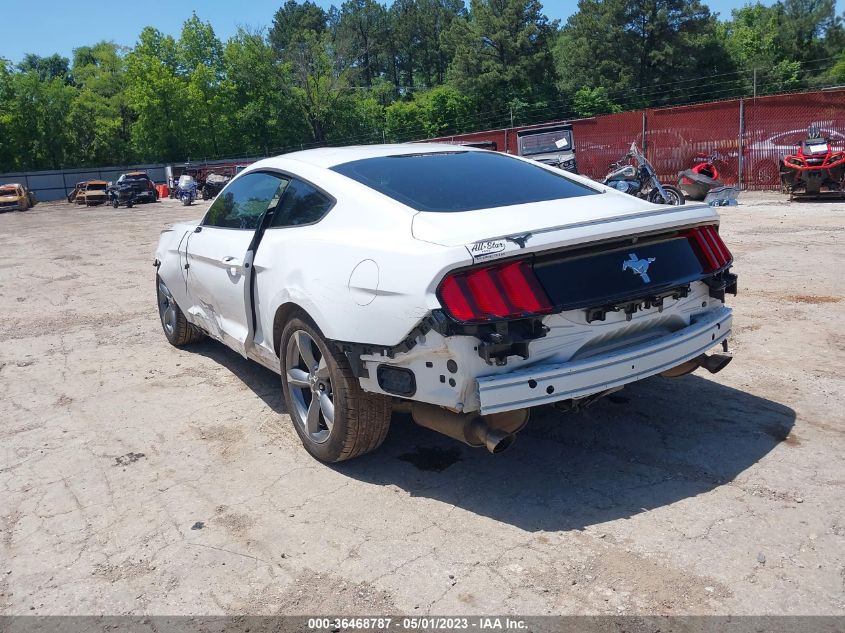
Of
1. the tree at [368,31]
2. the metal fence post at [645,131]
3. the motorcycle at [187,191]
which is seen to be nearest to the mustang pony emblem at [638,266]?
the metal fence post at [645,131]

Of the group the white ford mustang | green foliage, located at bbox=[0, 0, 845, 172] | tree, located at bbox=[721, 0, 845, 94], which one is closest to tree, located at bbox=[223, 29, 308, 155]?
green foliage, located at bbox=[0, 0, 845, 172]

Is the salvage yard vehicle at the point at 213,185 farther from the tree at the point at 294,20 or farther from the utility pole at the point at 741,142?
the tree at the point at 294,20

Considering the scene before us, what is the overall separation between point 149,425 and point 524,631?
3060 mm

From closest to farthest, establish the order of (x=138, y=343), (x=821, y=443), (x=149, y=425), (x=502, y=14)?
(x=821, y=443) → (x=149, y=425) → (x=138, y=343) → (x=502, y=14)

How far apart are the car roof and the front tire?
3.39ft

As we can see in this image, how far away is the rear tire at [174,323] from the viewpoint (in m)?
6.16

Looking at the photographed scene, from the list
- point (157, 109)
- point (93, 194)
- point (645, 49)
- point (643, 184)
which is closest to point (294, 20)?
point (157, 109)

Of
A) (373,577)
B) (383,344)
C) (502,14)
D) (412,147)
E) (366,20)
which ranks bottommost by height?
(373,577)

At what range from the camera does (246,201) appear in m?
4.81

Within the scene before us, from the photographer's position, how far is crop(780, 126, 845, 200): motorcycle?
1484 cm

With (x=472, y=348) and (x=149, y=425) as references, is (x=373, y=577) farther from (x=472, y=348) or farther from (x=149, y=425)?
(x=149, y=425)

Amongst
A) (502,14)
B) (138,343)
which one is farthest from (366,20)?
(138,343)

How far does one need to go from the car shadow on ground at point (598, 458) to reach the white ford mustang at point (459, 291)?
1.14ft

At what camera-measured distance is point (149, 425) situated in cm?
463
